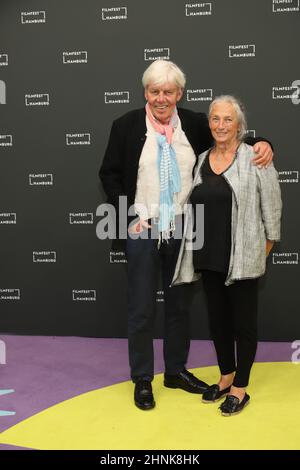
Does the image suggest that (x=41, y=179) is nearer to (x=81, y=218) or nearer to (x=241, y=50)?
(x=81, y=218)

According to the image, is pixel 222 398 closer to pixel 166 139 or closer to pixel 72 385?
pixel 72 385

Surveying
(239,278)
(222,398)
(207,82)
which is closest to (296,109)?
(207,82)

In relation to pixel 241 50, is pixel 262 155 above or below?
below

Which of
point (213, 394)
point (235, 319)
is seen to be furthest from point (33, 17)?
point (213, 394)

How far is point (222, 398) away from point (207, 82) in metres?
2.04

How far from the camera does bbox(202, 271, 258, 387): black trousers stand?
2574mm

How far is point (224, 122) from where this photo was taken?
98.7 inches

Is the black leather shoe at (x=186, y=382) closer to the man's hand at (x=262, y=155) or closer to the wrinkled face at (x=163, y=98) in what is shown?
the man's hand at (x=262, y=155)

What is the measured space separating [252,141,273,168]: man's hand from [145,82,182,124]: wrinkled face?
18.6 inches

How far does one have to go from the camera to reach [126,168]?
2762mm

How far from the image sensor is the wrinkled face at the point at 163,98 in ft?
8.59

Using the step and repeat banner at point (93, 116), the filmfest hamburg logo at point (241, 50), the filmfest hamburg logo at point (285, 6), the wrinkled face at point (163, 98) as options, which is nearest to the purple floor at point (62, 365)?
the step and repeat banner at point (93, 116)

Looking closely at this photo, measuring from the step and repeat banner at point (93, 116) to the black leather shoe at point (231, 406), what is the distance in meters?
1.16

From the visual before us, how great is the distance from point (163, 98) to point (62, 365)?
1805 millimetres
